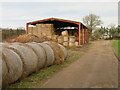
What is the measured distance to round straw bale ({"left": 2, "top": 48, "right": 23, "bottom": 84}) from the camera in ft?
15.2

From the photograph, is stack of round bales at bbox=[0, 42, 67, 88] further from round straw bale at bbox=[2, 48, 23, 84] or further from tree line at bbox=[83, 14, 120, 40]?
tree line at bbox=[83, 14, 120, 40]

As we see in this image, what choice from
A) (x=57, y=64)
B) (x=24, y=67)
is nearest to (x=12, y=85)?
(x=24, y=67)

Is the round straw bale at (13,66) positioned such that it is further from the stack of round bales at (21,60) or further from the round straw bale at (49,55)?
the round straw bale at (49,55)

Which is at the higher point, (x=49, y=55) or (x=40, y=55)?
(x=40, y=55)

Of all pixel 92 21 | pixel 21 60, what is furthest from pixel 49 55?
pixel 92 21

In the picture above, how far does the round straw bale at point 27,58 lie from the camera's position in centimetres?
553

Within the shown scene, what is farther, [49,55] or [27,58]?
[49,55]

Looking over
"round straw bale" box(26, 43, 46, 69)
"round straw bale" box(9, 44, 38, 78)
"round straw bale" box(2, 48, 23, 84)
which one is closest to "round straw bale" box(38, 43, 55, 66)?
"round straw bale" box(26, 43, 46, 69)

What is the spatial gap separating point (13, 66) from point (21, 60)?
26.2 inches

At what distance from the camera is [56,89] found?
4.64 meters

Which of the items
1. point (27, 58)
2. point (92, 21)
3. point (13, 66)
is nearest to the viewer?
point (13, 66)

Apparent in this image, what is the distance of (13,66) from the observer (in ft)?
15.6

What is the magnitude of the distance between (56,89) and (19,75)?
1480 millimetres

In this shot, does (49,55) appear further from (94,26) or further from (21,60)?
(94,26)
